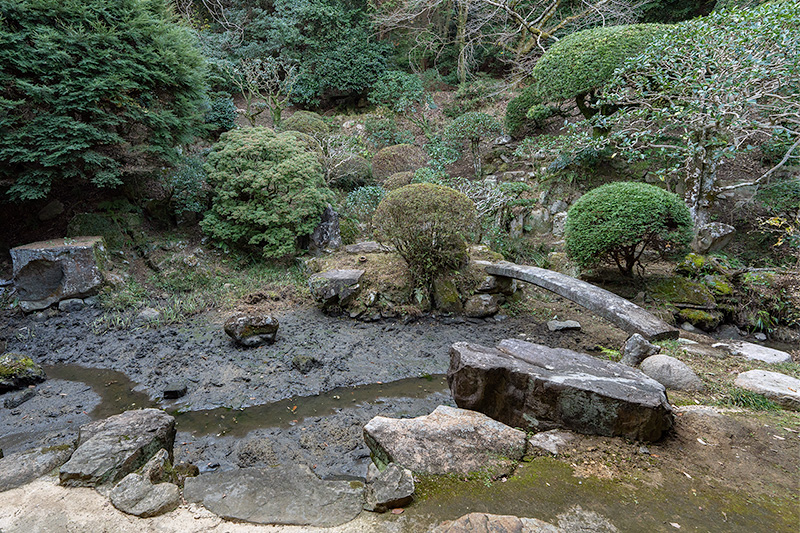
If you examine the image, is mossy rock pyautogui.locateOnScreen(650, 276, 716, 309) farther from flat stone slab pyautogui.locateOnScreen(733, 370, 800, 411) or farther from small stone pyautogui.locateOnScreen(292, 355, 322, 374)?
small stone pyautogui.locateOnScreen(292, 355, 322, 374)

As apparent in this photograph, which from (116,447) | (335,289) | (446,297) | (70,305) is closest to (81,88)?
(70,305)

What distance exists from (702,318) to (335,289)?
5.10m

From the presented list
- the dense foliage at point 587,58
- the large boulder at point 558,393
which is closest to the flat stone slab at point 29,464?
the large boulder at point 558,393

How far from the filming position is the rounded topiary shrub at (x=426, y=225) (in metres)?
5.55

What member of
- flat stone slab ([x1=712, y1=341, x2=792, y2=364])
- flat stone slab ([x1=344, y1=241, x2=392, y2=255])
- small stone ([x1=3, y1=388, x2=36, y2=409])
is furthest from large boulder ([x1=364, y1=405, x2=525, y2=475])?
flat stone slab ([x1=344, y1=241, x2=392, y2=255])

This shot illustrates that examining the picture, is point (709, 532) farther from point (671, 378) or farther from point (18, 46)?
point (18, 46)

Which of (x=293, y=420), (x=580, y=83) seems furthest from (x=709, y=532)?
(x=580, y=83)

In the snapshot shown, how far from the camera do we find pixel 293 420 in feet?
11.0

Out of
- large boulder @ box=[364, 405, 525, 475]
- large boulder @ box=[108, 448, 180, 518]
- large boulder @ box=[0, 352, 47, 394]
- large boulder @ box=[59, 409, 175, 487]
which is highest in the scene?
large boulder @ box=[364, 405, 525, 475]

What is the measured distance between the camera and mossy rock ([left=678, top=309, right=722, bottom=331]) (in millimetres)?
4816

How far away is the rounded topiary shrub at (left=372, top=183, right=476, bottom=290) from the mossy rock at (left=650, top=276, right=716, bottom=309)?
290 centimetres

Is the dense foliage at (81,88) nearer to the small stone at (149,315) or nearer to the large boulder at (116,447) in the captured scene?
the small stone at (149,315)

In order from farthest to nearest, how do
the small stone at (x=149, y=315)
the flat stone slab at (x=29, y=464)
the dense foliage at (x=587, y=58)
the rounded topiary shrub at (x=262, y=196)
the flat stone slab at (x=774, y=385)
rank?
1. the dense foliage at (x=587, y=58)
2. the rounded topiary shrub at (x=262, y=196)
3. the small stone at (x=149, y=315)
4. the flat stone slab at (x=774, y=385)
5. the flat stone slab at (x=29, y=464)

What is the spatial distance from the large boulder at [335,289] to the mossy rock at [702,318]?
4638 mm
